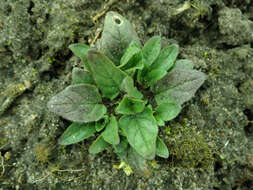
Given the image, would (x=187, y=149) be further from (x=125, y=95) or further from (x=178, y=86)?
(x=125, y=95)

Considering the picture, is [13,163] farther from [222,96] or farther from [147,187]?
[222,96]

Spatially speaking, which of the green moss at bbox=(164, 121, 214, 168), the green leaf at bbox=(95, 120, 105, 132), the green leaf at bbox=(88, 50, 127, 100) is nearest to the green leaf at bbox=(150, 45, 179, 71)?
the green leaf at bbox=(88, 50, 127, 100)

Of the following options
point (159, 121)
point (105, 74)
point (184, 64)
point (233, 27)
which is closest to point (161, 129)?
point (159, 121)

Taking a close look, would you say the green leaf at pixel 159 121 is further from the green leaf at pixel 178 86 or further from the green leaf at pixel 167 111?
the green leaf at pixel 178 86

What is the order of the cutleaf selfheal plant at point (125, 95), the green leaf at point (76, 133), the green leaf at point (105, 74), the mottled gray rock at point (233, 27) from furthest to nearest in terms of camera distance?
the mottled gray rock at point (233, 27) < the green leaf at point (76, 133) < the cutleaf selfheal plant at point (125, 95) < the green leaf at point (105, 74)

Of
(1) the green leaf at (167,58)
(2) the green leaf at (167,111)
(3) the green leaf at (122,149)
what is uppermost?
(1) the green leaf at (167,58)

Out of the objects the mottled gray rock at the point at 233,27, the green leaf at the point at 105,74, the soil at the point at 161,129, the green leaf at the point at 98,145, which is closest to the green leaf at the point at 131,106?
the green leaf at the point at 105,74

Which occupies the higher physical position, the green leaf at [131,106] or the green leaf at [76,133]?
the green leaf at [131,106]

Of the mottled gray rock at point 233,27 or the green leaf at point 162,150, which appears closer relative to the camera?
the green leaf at point 162,150
